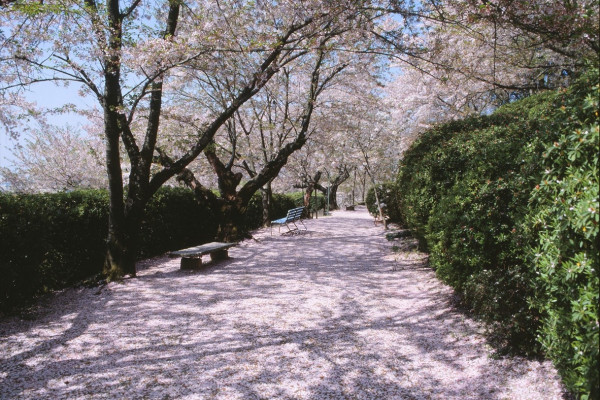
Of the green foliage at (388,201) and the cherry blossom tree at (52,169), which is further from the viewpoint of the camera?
the cherry blossom tree at (52,169)

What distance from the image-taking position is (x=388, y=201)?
49.4ft

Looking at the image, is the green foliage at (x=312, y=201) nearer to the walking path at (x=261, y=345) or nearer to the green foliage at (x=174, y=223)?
the green foliage at (x=174, y=223)

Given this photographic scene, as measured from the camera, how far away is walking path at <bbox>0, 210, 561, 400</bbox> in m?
3.19

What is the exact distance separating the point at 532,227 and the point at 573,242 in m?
0.64

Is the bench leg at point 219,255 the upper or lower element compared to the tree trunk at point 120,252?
lower

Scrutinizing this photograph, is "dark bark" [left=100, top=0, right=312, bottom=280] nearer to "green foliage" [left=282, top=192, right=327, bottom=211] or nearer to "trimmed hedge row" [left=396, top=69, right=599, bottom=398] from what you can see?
"trimmed hedge row" [left=396, top=69, right=599, bottom=398]

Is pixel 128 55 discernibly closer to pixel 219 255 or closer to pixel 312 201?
pixel 219 255

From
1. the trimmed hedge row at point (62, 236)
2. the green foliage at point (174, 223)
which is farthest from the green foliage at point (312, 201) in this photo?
the trimmed hedge row at point (62, 236)

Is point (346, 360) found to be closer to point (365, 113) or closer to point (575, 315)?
point (575, 315)

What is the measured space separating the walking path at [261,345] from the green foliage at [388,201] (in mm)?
4148

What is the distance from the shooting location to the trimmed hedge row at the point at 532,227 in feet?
7.06

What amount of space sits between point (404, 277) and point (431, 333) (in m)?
2.65

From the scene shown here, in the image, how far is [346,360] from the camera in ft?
12.2

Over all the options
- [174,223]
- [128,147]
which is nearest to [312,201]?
[174,223]
